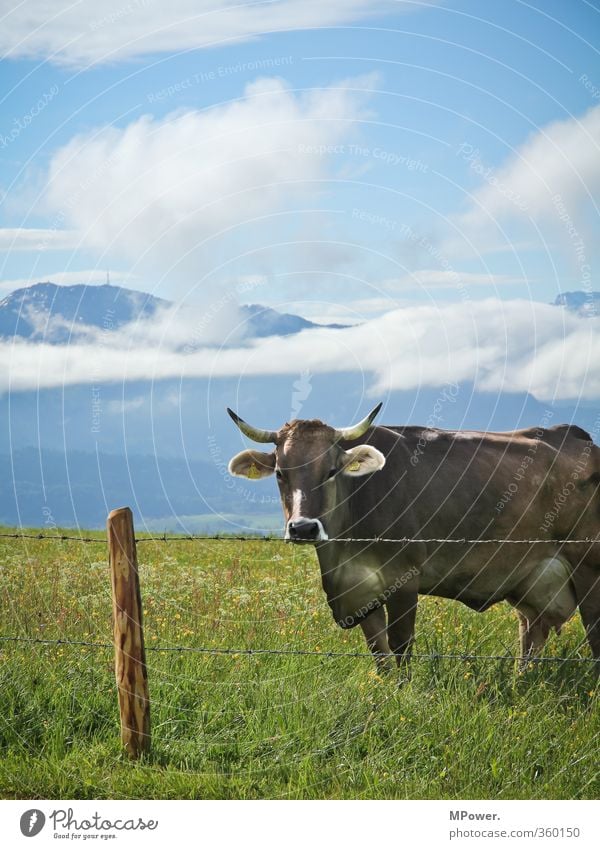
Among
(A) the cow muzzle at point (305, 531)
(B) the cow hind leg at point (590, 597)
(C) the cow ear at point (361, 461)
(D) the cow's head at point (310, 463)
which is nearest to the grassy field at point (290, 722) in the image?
(B) the cow hind leg at point (590, 597)

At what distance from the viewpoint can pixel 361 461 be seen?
916 centimetres

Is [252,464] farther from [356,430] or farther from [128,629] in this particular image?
[128,629]

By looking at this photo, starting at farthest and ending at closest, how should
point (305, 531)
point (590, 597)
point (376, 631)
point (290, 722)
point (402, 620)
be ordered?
point (590, 597), point (376, 631), point (402, 620), point (305, 531), point (290, 722)

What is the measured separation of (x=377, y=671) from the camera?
8.78 meters

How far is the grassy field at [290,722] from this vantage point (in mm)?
6828

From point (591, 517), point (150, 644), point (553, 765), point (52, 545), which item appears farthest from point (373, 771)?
point (52, 545)

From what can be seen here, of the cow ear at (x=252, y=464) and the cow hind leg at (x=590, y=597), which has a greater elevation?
the cow ear at (x=252, y=464)

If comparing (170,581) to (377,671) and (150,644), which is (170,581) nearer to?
(150,644)

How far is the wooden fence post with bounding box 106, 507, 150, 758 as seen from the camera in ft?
22.8

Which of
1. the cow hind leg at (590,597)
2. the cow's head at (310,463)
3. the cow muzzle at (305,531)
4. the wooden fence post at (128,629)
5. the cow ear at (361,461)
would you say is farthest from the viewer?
the cow hind leg at (590,597)

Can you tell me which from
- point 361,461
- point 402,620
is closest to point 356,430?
point 361,461
